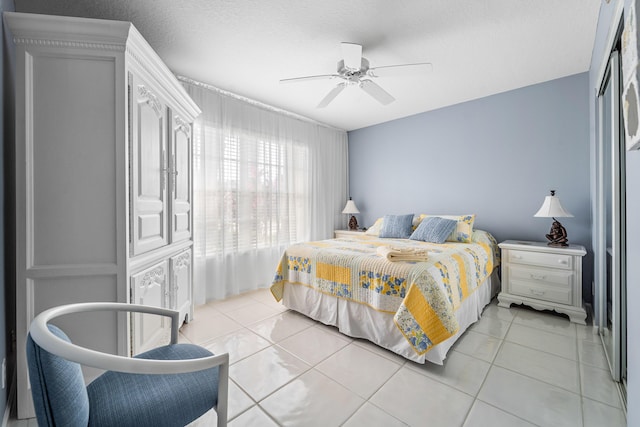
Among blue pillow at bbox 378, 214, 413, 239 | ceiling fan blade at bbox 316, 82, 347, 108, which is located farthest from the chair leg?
blue pillow at bbox 378, 214, 413, 239

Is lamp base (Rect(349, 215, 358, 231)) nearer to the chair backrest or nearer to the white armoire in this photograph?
the white armoire

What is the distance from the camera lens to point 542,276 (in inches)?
111

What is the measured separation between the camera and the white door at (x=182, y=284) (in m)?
2.30

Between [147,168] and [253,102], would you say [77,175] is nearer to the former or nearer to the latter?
[147,168]

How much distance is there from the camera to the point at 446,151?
13.1 ft

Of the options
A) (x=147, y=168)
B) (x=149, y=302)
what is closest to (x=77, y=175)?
(x=147, y=168)

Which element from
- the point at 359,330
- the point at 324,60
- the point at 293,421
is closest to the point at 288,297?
the point at 359,330

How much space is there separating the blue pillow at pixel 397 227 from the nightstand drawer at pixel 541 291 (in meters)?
1.28

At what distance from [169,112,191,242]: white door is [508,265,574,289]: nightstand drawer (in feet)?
11.2

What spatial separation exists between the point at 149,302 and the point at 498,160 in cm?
408

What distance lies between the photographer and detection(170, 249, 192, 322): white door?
2.30 meters

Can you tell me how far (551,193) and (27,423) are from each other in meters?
4.67

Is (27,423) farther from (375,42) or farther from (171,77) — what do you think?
(375,42)

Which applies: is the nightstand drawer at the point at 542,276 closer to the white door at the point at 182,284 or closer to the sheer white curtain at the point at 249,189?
the sheer white curtain at the point at 249,189
